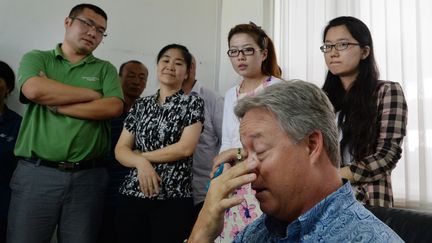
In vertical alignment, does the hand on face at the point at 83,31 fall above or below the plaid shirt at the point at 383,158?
above

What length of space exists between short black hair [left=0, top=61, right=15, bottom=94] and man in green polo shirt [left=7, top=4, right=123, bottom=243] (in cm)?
56

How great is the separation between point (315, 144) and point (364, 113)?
0.83m

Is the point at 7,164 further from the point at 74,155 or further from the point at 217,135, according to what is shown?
the point at 217,135

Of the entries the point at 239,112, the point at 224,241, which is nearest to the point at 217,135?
the point at 224,241

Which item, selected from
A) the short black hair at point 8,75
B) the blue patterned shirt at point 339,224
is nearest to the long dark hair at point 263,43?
the blue patterned shirt at point 339,224

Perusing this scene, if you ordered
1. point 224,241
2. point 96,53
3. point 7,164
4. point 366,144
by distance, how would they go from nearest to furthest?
1. point 366,144
2. point 224,241
3. point 7,164
4. point 96,53

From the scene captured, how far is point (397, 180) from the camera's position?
202 centimetres

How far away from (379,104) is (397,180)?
70cm

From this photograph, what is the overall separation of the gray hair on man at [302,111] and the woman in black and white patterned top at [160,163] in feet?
3.29

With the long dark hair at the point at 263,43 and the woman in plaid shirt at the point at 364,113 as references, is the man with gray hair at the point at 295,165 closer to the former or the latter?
the woman in plaid shirt at the point at 364,113

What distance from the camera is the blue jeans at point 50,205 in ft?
6.00

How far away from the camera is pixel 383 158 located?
56.5 inches

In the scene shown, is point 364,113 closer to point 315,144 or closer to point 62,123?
point 315,144

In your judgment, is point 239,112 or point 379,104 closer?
point 239,112
